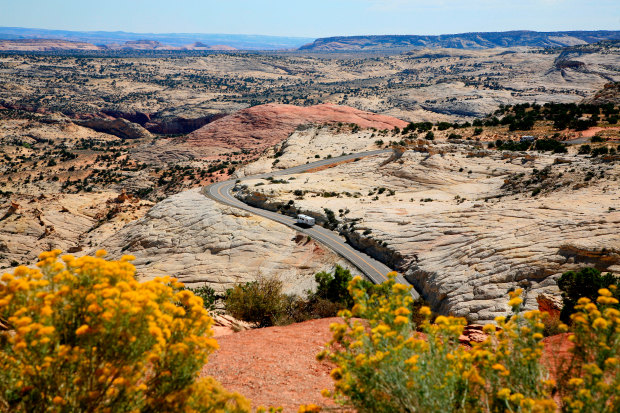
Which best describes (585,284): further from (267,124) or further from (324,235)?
(267,124)

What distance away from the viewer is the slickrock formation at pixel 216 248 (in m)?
35.0

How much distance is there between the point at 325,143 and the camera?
80625mm

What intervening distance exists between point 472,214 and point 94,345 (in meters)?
32.8

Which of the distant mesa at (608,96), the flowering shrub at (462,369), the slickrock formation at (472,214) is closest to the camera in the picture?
the flowering shrub at (462,369)

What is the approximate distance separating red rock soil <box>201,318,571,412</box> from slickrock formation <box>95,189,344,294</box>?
16.1 m

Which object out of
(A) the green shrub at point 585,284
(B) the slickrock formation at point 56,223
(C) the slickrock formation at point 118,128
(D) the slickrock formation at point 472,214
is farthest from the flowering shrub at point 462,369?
(C) the slickrock formation at point 118,128

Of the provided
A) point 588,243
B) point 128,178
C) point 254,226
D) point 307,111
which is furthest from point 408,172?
point 307,111

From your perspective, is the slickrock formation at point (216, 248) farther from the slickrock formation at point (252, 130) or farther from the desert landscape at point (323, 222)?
the slickrock formation at point (252, 130)

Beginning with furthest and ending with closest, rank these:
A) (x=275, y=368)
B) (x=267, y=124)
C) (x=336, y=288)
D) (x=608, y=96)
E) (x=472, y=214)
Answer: (x=267, y=124), (x=608, y=96), (x=472, y=214), (x=336, y=288), (x=275, y=368)

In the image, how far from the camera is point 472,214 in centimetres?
3369

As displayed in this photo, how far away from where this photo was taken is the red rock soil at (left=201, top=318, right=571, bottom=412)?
10.9 m

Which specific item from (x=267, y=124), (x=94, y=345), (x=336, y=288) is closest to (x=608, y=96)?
(x=336, y=288)

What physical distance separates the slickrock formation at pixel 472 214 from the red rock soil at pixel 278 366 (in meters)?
9.25

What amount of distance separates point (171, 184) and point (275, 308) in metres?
58.7
